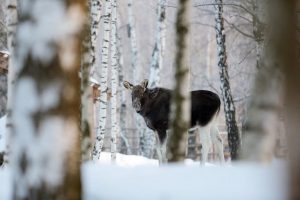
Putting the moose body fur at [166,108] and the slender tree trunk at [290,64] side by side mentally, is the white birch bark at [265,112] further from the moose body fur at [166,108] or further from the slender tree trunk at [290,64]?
the moose body fur at [166,108]

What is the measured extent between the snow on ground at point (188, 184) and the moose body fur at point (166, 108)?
24.3 feet

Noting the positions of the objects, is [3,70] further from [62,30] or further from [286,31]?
[286,31]

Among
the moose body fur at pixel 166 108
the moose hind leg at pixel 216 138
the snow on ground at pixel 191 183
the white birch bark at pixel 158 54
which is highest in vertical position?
the white birch bark at pixel 158 54

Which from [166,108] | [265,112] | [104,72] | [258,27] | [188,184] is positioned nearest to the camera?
[265,112]

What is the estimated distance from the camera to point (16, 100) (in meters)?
5.15

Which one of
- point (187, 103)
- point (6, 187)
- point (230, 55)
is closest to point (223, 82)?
point (230, 55)

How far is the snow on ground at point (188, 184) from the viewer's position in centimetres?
441

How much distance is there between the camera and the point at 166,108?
13203 millimetres

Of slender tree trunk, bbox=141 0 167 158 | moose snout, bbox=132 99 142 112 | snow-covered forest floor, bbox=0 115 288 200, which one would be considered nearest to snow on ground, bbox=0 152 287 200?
snow-covered forest floor, bbox=0 115 288 200

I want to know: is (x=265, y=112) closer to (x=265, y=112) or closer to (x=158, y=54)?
(x=265, y=112)

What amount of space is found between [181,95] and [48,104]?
5.98ft

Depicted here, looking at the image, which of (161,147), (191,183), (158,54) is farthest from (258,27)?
(191,183)

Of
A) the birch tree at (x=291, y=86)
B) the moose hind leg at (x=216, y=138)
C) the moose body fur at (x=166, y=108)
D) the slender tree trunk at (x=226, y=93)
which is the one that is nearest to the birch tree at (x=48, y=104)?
the birch tree at (x=291, y=86)

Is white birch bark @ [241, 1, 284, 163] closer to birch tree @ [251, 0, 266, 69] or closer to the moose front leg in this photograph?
the moose front leg
